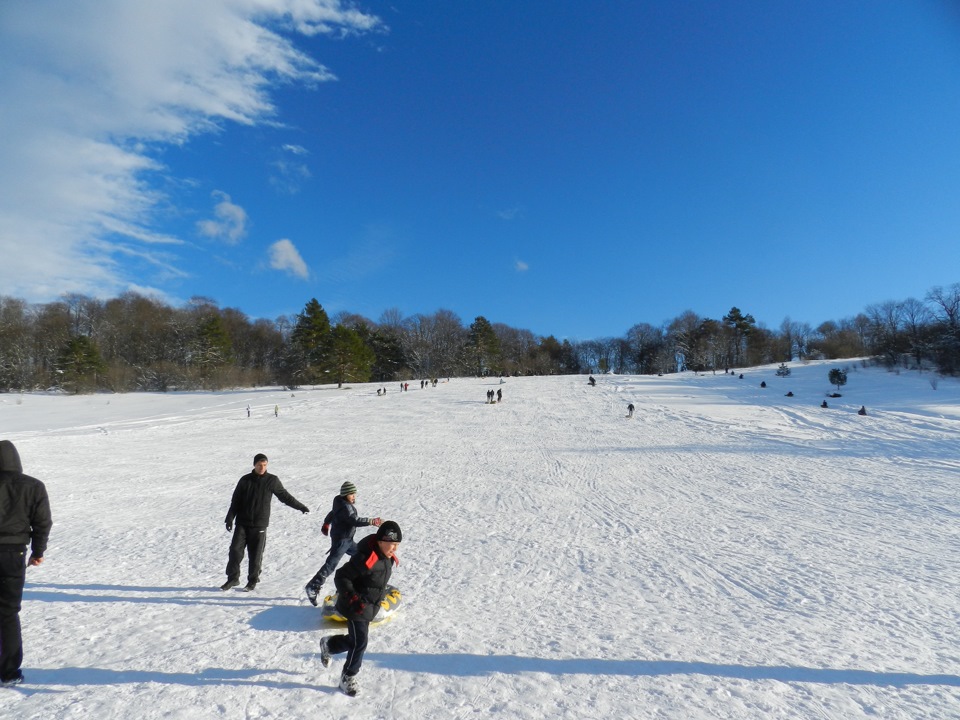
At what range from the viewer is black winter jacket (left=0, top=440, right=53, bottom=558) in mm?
3730

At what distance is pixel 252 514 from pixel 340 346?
1950 inches

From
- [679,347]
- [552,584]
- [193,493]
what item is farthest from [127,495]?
[679,347]

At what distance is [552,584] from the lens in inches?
251

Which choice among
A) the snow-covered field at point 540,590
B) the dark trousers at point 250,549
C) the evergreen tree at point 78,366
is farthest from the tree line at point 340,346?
the dark trousers at point 250,549

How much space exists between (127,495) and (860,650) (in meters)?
15.7

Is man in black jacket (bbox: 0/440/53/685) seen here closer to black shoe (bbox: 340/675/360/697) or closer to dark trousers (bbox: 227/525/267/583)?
dark trousers (bbox: 227/525/267/583)

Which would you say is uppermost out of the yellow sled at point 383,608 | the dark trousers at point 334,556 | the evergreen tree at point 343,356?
the evergreen tree at point 343,356

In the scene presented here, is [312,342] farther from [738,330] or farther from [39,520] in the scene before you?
[738,330]

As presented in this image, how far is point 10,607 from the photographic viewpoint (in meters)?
3.77

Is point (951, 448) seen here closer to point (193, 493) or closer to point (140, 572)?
point (140, 572)

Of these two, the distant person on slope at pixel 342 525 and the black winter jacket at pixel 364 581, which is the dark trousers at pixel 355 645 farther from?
the distant person on slope at pixel 342 525

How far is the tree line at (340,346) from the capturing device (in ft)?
173

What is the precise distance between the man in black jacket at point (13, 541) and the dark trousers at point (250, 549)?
83.0 inches

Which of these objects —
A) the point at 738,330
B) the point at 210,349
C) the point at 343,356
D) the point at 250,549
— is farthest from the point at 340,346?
the point at 738,330
